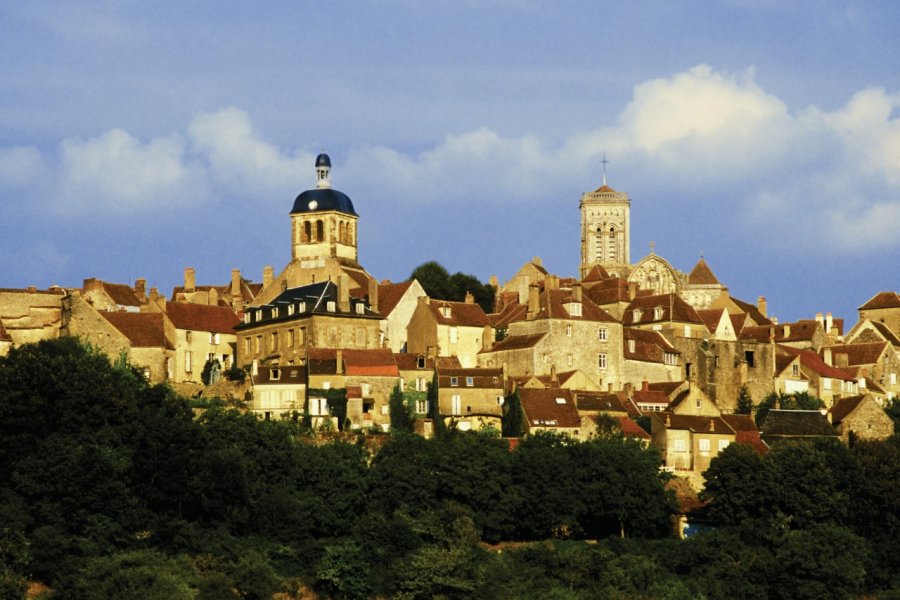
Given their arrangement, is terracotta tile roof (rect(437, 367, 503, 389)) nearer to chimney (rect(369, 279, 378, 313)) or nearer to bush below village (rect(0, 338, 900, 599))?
bush below village (rect(0, 338, 900, 599))

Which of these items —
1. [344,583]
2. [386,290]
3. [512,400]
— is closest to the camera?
[344,583]

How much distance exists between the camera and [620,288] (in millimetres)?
97250

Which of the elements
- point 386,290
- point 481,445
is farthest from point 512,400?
point 386,290

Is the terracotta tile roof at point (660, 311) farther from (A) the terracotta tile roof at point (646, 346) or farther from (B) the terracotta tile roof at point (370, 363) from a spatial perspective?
(B) the terracotta tile roof at point (370, 363)

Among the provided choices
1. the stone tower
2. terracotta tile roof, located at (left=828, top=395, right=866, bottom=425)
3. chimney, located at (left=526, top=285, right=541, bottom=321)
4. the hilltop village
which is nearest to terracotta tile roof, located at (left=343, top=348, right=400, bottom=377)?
the hilltop village

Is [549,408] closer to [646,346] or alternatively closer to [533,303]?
[533,303]

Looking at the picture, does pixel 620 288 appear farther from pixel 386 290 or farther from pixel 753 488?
pixel 753 488

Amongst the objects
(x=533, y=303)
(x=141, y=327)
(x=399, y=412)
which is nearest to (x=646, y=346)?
(x=533, y=303)

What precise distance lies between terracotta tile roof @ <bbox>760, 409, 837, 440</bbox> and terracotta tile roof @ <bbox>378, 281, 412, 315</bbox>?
1785 centimetres

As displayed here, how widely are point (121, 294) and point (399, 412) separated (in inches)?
829

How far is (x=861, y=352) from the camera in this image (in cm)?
9856

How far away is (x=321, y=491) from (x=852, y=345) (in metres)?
36.8

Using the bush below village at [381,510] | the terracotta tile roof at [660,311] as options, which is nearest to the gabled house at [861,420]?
the bush below village at [381,510]

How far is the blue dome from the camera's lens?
9950cm
